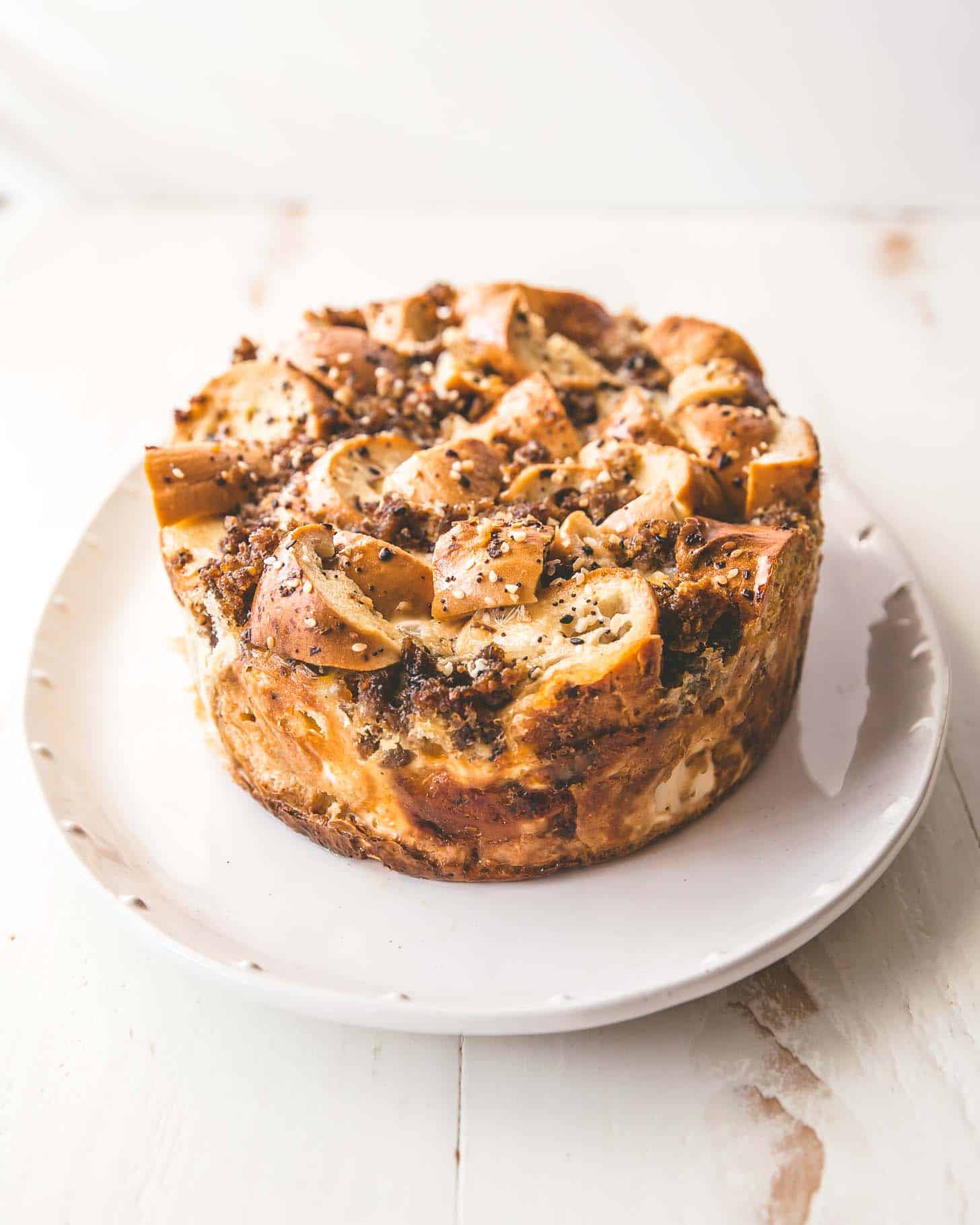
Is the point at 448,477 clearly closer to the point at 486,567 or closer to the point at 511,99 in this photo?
the point at 486,567

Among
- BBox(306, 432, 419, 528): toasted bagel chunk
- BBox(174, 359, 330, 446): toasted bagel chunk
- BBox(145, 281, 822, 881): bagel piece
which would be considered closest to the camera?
BBox(145, 281, 822, 881): bagel piece

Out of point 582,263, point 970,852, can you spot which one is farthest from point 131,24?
point 970,852

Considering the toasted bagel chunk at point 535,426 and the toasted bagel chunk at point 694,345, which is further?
the toasted bagel chunk at point 694,345

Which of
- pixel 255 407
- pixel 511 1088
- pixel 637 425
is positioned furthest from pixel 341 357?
pixel 511 1088

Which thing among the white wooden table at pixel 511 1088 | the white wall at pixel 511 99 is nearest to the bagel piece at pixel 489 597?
the white wooden table at pixel 511 1088

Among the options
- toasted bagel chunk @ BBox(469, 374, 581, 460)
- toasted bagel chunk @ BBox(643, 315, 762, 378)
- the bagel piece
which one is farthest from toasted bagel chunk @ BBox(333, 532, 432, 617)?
toasted bagel chunk @ BBox(643, 315, 762, 378)

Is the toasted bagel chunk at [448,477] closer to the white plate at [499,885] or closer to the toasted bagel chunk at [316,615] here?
the toasted bagel chunk at [316,615]

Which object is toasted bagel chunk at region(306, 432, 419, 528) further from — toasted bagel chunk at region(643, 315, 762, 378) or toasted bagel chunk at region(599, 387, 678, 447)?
toasted bagel chunk at region(643, 315, 762, 378)
